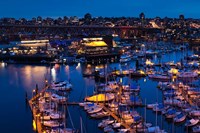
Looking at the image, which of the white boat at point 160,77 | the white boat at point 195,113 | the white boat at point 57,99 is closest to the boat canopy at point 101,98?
the white boat at point 57,99

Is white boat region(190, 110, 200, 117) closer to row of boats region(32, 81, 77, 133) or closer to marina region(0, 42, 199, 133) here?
marina region(0, 42, 199, 133)

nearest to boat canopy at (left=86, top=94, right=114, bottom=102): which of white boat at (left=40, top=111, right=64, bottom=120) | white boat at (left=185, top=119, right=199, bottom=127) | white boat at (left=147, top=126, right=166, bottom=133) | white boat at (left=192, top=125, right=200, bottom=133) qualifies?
white boat at (left=40, top=111, right=64, bottom=120)

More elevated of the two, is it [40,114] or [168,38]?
[168,38]

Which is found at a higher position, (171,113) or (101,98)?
(101,98)

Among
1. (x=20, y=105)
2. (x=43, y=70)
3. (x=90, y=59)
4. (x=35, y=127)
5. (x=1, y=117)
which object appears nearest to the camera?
(x=35, y=127)

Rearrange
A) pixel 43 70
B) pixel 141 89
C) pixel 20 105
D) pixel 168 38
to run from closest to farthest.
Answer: pixel 20 105
pixel 141 89
pixel 43 70
pixel 168 38

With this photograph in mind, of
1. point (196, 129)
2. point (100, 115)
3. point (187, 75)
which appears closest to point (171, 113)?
point (196, 129)

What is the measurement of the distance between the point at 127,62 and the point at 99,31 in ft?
97.2

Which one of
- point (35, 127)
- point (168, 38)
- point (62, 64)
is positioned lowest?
point (35, 127)

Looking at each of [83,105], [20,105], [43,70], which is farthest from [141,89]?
[43,70]

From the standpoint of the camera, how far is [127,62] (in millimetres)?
27500

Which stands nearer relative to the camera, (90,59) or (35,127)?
(35,127)

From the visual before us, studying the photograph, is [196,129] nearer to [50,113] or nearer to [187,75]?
[50,113]

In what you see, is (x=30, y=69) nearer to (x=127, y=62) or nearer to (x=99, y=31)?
(x=127, y=62)
